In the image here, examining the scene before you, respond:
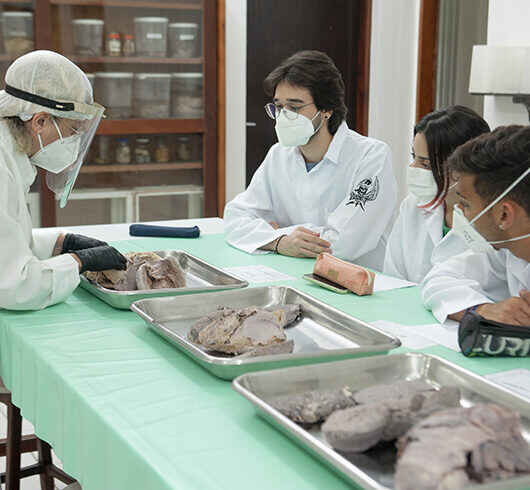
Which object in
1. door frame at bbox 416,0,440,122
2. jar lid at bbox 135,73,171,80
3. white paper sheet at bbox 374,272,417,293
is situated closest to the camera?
white paper sheet at bbox 374,272,417,293

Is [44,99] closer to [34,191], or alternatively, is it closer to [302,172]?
[302,172]

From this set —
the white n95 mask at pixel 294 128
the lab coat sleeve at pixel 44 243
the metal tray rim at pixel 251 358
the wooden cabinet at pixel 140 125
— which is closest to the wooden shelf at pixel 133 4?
the wooden cabinet at pixel 140 125

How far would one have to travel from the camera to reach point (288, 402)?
1138mm

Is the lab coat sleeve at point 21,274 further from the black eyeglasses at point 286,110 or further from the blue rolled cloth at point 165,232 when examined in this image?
the black eyeglasses at point 286,110

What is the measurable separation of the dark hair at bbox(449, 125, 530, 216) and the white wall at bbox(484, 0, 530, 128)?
260 centimetres

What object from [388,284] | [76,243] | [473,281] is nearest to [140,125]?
[76,243]

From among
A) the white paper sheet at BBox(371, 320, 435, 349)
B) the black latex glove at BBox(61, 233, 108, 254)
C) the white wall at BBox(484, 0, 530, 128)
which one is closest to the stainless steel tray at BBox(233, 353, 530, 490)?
the white paper sheet at BBox(371, 320, 435, 349)

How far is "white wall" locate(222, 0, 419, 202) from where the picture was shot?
475 centimetres

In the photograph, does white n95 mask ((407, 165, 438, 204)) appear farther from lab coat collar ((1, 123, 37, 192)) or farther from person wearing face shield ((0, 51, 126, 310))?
lab coat collar ((1, 123, 37, 192))

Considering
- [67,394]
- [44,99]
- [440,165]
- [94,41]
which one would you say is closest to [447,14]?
[94,41]

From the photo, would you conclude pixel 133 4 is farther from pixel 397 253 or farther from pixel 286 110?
pixel 397 253

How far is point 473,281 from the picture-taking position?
182 cm

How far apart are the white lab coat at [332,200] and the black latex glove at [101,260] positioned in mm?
691

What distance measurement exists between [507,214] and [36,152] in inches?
48.4
